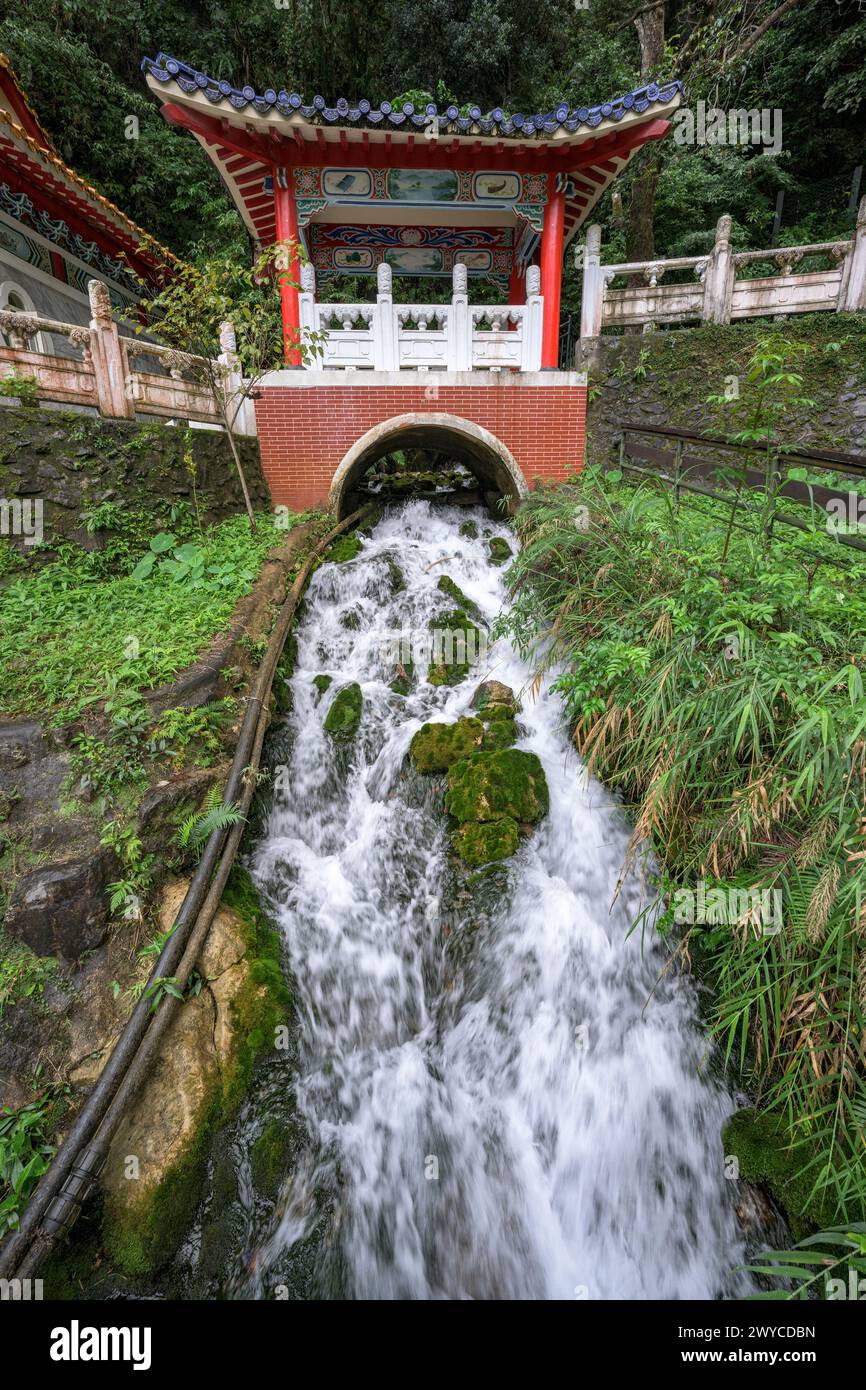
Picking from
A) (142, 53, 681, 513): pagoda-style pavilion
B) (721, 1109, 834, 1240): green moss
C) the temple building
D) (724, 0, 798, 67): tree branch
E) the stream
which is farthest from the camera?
(724, 0, 798, 67): tree branch

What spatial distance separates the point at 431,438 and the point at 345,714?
5606 mm

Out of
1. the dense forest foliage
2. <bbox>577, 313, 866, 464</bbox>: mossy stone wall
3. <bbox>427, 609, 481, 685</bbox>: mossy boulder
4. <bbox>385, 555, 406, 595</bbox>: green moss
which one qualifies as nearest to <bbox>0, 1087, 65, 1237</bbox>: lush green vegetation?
<bbox>427, 609, 481, 685</bbox>: mossy boulder

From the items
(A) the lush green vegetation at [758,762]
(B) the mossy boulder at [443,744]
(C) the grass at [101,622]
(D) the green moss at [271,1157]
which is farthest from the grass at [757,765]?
(C) the grass at [101,622]

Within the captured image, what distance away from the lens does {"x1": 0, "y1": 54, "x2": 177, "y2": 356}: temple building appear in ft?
23.9

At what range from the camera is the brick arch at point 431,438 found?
8.02 m

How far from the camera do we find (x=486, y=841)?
14.6 ft

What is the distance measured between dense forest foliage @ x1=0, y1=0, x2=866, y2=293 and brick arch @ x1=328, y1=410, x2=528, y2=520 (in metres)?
6.81

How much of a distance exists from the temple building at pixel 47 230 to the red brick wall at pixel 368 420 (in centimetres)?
208

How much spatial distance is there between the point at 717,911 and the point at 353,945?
2372 mm

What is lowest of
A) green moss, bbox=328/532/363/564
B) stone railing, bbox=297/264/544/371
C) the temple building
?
green moss, bbox=328/532/363/564

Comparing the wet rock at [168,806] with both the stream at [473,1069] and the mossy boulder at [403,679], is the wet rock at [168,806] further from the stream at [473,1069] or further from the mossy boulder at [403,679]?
the mossy boulder at [403,679]

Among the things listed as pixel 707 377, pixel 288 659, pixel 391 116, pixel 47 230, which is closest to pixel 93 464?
pixel 288 659

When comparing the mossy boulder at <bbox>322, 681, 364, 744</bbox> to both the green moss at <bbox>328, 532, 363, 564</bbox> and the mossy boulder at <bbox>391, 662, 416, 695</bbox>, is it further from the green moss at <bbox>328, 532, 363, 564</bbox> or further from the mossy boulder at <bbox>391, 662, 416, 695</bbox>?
the green moss at <bbox>328, 532, 363, 564</bbox>
